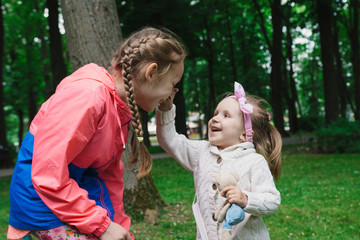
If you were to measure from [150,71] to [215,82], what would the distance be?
2346 cm

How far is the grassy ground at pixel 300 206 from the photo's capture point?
477 centimetres

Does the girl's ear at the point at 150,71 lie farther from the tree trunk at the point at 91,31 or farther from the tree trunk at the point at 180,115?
the tree trunk at the point at 180,115

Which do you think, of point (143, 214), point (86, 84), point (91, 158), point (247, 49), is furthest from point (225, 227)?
point (247, 49)

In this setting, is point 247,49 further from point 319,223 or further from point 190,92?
point 319,223

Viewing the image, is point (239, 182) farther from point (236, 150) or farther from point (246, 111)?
point (246, 111)

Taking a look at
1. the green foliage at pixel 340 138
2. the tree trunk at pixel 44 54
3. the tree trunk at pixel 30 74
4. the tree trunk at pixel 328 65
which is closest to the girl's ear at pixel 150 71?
the green foliage at pixel 340 138

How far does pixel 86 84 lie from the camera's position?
5.96 ft

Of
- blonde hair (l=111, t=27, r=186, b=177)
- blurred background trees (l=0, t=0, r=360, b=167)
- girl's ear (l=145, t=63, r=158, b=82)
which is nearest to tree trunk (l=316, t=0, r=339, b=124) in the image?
blurred background trees (l=0, t=0, r=360, b=167)

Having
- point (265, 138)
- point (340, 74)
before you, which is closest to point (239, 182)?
point (265, 138)

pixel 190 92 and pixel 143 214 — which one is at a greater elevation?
pixel 190 92

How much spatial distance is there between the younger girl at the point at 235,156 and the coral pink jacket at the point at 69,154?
2.70 feet

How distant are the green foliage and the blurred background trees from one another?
0.22ft

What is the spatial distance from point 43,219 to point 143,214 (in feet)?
11.7

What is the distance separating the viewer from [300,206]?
5953 mm
